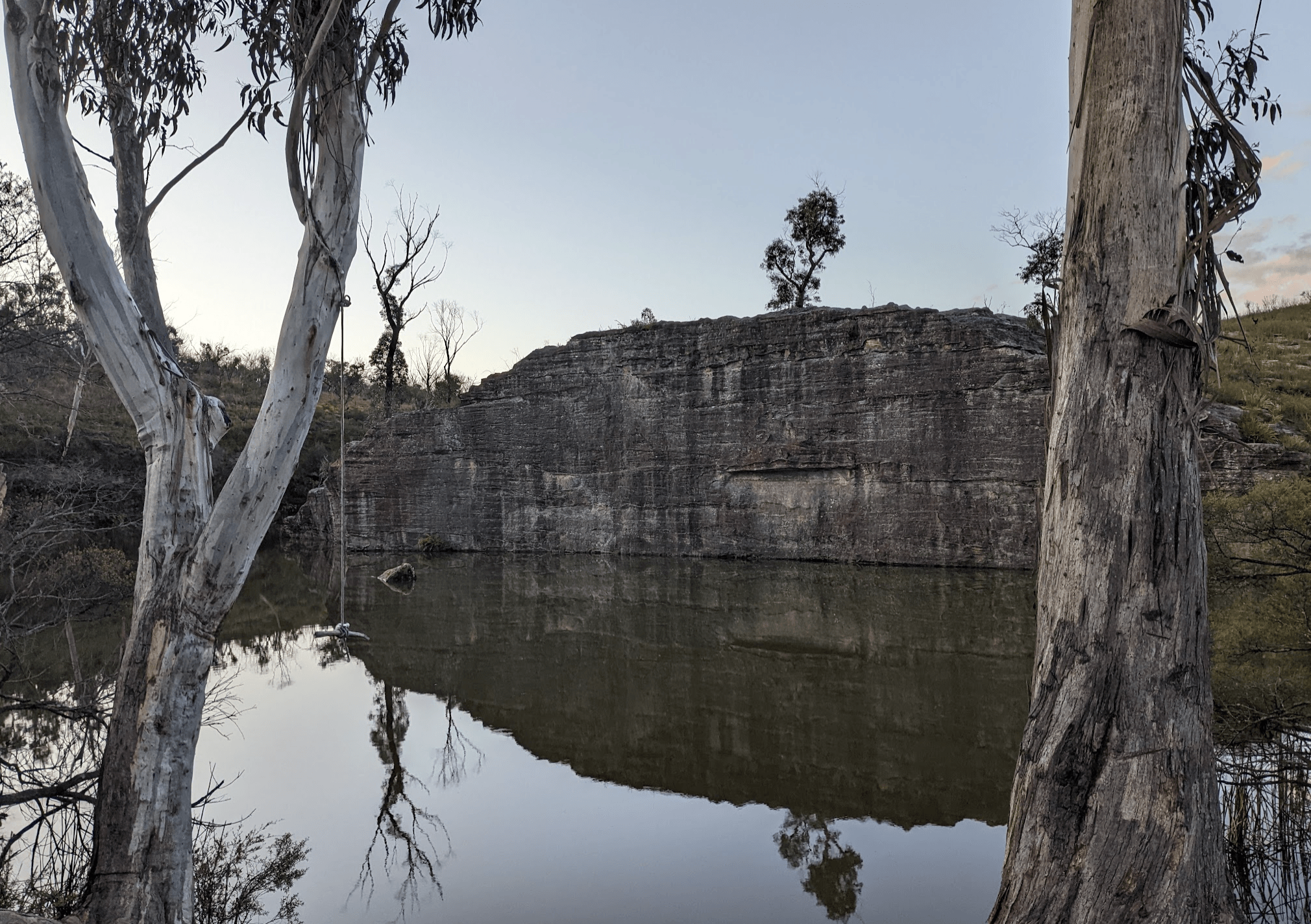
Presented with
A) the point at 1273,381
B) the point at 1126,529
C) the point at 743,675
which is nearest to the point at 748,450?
the point at 1273,381

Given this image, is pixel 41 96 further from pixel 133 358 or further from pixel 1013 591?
pixel 1013 591

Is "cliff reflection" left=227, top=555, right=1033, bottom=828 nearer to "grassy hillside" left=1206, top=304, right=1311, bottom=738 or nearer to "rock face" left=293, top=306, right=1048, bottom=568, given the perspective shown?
"grassy hillside" left=1206, top=304, right=1311, bottom=738

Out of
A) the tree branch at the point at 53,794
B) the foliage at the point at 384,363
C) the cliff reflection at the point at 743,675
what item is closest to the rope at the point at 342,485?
the cliff reflection at the point at 743,675

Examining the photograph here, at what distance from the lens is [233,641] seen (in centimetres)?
1159

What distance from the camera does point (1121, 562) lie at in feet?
8.86

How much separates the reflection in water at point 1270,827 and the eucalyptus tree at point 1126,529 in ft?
6.16

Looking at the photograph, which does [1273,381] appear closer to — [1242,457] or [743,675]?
[1242,457]

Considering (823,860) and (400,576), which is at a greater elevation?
(400,576)

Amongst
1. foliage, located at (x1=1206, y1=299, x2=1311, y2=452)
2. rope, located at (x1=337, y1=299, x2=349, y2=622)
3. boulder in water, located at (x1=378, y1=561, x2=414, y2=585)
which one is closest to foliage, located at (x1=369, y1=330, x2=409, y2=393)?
rope, located at (x1=337, y1=299, x2=349, y2=622)

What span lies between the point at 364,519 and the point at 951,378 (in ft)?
57.8

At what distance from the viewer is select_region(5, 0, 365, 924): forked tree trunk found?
337 centimetres

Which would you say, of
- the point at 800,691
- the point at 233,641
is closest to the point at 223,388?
the point at 233,641

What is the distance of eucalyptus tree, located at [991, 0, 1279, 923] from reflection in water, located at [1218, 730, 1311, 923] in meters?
1.88

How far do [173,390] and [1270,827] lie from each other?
567cm
